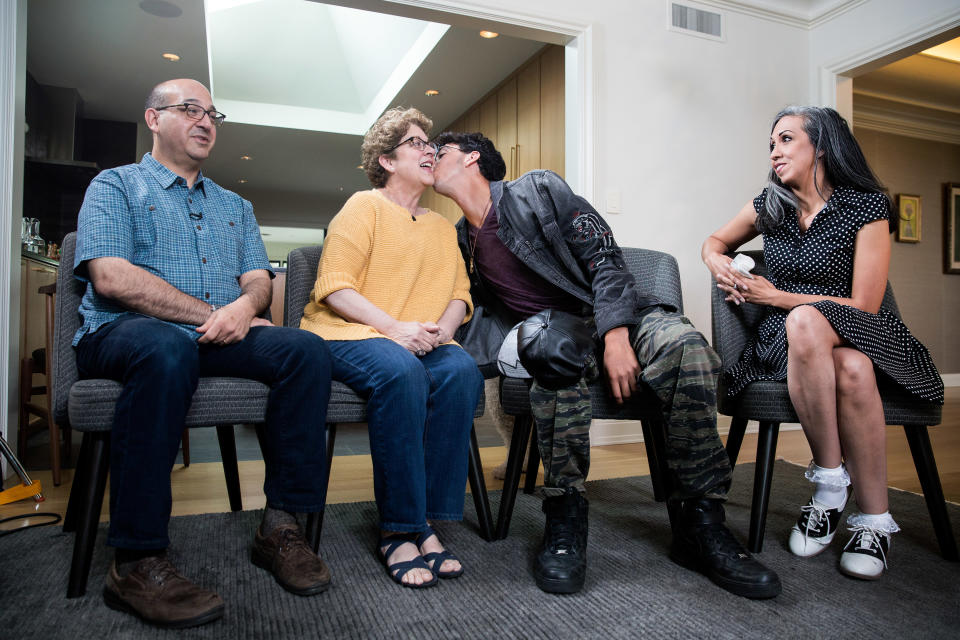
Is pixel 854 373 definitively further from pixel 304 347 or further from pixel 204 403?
pixel 204 403

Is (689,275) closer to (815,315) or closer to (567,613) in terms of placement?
(815,315)

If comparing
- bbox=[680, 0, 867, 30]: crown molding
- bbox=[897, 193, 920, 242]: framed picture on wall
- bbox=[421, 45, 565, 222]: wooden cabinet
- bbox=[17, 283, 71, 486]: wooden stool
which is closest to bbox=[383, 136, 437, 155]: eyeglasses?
bbox=[17, 283, 71, 486]: wooden stool

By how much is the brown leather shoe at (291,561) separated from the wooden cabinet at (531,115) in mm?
3358

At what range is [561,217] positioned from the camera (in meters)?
1.64

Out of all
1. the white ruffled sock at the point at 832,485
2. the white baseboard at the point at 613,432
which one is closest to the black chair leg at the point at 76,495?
the white ruffled sock at the point at 832,485

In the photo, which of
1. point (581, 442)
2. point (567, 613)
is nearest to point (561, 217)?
point (581, 442)

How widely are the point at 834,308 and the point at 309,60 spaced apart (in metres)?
5.65

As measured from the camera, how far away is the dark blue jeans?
3.85 ft

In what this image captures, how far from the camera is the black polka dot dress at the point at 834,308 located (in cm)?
143

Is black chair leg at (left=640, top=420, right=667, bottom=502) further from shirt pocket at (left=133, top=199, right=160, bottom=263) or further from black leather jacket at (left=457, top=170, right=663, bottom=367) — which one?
shirt pocket at (left=133, top=199, right=160, bottom=263)

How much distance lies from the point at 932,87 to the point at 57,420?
657 cm

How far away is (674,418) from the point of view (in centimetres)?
136

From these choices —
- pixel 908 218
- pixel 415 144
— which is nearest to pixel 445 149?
pixel 415 144

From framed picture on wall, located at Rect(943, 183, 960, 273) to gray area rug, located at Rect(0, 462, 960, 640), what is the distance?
563 cm
